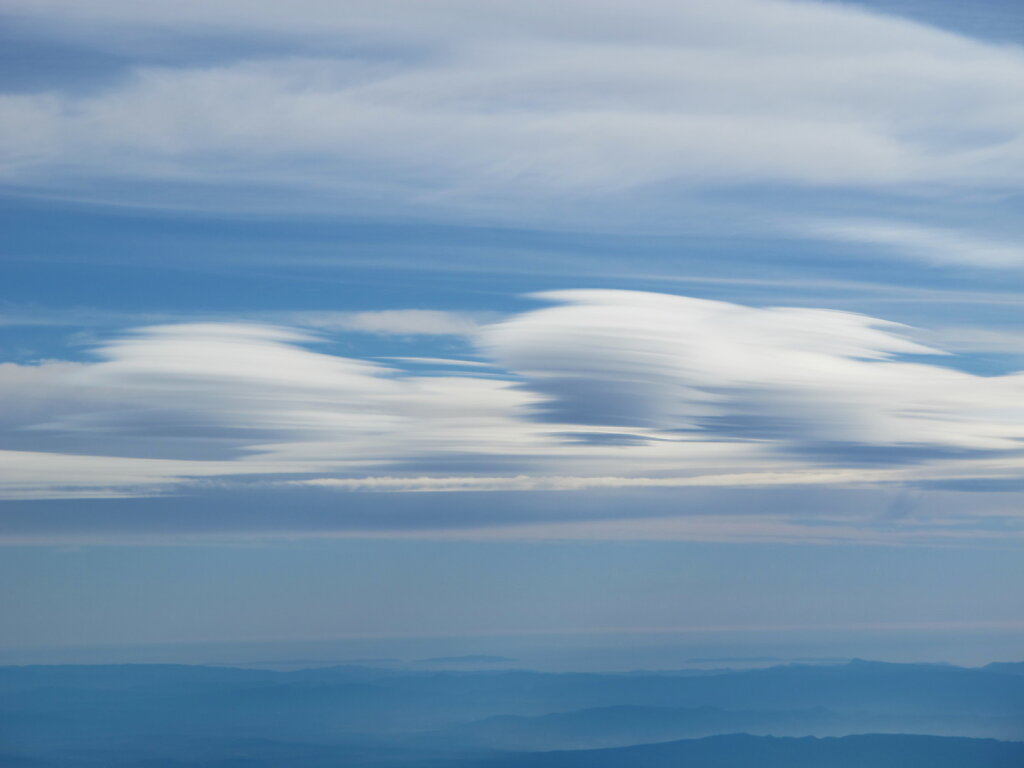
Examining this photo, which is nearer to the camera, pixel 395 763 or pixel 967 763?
pixel 967 763

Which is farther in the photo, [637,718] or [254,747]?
[637,718]

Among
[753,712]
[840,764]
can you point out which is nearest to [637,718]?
[753,712]

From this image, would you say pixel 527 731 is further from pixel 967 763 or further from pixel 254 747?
pixel 967 763

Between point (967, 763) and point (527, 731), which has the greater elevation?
point (527, 731)

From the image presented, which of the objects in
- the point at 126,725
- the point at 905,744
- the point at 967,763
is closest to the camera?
the point at 967,763

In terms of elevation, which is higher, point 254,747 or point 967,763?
point 254,747

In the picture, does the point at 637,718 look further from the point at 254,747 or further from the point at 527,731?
the point at 254,747

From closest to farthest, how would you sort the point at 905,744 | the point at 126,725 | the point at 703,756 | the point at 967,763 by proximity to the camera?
the point at 967,763 < the point at 905,744 < the point at 126,725 < the point at 703,756

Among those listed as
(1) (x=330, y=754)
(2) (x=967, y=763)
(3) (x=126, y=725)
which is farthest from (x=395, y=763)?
(2) (x=967, y=763)

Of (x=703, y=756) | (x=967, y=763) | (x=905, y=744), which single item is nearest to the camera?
(x=967, y=763)
